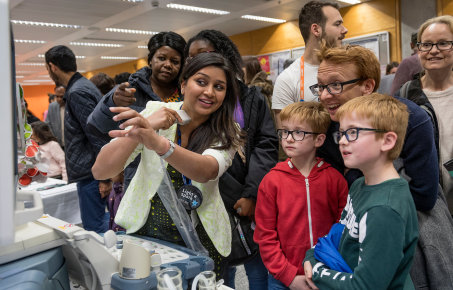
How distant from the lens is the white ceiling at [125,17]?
7.17 meters

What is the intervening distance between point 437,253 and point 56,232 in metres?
1.11

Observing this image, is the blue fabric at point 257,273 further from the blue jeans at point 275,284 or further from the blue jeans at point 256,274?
the blue jeans at point 275,284

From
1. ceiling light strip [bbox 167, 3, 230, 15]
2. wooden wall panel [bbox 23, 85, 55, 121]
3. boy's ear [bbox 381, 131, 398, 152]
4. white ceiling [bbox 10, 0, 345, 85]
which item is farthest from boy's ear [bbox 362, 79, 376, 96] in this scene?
wooden wall panel [bbox 23, 85, 55, 121]

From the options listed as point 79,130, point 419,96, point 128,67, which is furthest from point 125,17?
point 419,96

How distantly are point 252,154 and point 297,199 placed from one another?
36 centimetres

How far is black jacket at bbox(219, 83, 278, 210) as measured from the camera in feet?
5.39

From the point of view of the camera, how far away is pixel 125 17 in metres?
8.14

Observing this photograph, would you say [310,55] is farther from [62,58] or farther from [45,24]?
[45,24]

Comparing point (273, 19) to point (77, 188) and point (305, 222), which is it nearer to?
point (77, 188)

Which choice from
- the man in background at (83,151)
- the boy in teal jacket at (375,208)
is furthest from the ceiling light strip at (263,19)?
the boy in teal jacket at (375,208)

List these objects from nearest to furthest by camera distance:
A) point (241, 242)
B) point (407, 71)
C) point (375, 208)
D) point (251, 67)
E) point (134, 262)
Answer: point (134, 262) → point (375, 208) → point (241, 242) → point (407, 71) → point (251, 67)

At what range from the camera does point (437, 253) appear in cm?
120

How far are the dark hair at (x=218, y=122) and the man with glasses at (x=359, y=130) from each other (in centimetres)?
33

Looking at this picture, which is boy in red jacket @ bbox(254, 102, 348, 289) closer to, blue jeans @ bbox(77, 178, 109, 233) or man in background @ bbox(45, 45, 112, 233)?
man in background @ bbox(45, 45, 112, 233)
